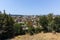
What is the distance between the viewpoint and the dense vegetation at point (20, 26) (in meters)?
15.9

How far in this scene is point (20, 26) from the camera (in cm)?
1830

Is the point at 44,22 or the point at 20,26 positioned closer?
the point at 20,26

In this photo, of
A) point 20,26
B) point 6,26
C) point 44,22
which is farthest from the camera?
point 44,22

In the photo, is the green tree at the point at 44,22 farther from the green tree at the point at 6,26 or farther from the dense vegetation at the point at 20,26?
the green tree at the point at 6,26

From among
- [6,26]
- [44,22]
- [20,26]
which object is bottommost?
[20,26]

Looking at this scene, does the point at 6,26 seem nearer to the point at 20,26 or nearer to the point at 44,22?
the point at 20,26

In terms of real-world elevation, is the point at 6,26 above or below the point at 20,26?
above

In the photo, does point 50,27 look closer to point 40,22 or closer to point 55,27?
point 55,27

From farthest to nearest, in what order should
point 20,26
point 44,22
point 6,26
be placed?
point 44,22
point 20,26
point 6,26

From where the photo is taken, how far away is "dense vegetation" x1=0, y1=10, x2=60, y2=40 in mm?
15867

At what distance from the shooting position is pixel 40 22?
19.5 metres

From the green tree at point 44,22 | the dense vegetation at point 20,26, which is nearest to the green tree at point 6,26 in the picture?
the dense vegetation at point 20,26

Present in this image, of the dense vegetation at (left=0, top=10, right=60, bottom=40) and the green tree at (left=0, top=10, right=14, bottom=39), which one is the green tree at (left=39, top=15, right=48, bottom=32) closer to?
the dense vegetation at (left=0, top=10, right=60, bottom=40)

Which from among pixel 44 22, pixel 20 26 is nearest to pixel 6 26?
pixel 20 26
